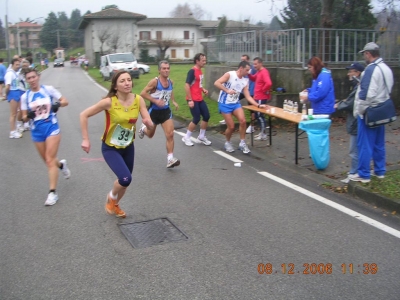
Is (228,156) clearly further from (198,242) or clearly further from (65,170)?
(198,242)

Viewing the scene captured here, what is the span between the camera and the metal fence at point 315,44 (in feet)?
42.6

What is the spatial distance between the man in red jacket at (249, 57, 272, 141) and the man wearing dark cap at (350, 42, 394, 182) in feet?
13.0

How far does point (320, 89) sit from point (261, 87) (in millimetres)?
2893

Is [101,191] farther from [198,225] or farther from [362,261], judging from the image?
[362,261]

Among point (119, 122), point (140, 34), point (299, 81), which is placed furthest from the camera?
point (140, 34)

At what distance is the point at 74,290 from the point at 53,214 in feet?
7.29

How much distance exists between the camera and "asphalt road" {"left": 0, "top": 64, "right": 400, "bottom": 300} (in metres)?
4.11

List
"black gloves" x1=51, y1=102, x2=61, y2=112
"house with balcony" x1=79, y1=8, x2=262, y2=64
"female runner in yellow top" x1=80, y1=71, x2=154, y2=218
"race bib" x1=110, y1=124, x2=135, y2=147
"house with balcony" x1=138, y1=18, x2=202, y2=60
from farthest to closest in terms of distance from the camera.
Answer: "house with balcony" x1=138, y1=18, x2=202, y2=60 < "house with balcony" x1=79, y1=8, x2=262, y2=64 < "black gloves" x1=51, y1=102, x2=61, y2=112 < "race bib" x1=110, y1=124, x2=135, y2=147 < "female runner in yellow top" x1=80, y1=71, x2=154, y2=218

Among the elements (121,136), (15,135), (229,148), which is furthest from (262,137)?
(15,135)

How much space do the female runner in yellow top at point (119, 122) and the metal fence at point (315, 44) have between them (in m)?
8.20

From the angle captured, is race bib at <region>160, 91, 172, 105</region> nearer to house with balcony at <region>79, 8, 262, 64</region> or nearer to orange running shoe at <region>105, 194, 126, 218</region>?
orange running shoe at <region>105, 194, 126, 218</region>

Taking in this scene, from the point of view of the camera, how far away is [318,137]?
7.72 m

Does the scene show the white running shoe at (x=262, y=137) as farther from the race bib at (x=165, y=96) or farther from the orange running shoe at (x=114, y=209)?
the orange running shoe at (x=114, y=209)

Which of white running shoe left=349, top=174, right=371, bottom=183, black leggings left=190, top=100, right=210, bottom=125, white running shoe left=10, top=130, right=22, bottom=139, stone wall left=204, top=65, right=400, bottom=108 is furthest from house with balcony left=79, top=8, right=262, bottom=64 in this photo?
white running shoe left=349, top=174, right=371, bottom=183
